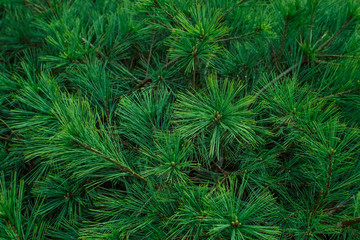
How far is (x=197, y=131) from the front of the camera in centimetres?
71

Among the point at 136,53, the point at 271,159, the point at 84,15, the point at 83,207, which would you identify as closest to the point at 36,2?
the point at 84,15

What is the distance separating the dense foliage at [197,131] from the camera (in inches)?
22.1

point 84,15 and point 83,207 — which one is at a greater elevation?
point 84,15

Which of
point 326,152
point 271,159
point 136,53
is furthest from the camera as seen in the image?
point 136,53

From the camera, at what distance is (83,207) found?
75 cm

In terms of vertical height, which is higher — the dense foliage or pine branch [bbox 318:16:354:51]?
pine branch [bbox 318:16:354:51]

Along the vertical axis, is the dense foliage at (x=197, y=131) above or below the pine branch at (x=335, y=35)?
below

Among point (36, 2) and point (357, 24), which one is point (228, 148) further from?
point (36, 2)

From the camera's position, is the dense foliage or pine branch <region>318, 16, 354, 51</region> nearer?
the dense foliage

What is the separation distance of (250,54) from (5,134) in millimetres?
665

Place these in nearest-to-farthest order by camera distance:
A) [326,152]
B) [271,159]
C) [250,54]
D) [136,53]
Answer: [326,152] < [271,159] < [250,54] < [136,53]

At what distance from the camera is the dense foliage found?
562 millimetres

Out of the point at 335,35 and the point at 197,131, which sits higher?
the point at 335,35

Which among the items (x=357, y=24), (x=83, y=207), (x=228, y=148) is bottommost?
(x=83, y=207)
